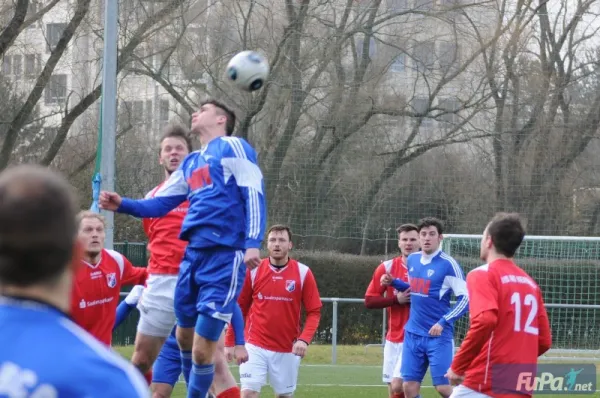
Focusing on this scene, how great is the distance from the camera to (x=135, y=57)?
66.7 feet

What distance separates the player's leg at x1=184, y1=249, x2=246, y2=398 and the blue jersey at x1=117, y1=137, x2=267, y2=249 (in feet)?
0.34

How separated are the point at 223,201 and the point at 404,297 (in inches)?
177

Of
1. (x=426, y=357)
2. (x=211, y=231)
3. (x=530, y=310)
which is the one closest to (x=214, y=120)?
(x=211, y=231)

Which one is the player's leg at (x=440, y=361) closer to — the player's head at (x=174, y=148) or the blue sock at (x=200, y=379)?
the player's head at (x=174, y=148)

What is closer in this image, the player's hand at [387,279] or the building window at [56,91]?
the player's hand at [387,279]

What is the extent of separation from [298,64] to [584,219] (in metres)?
6.76

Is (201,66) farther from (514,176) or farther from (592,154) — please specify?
(592,154)

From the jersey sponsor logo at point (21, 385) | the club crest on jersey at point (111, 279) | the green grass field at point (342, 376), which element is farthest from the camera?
the green grass field at point (342, 376)

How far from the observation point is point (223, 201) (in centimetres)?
616

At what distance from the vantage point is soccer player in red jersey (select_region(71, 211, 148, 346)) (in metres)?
6.54

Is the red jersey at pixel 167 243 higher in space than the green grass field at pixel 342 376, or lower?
higher

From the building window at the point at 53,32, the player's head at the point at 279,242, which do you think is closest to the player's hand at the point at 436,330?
the player's head at the point at 279,242

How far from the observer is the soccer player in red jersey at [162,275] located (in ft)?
22.5

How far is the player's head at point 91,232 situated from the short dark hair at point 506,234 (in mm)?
2632
